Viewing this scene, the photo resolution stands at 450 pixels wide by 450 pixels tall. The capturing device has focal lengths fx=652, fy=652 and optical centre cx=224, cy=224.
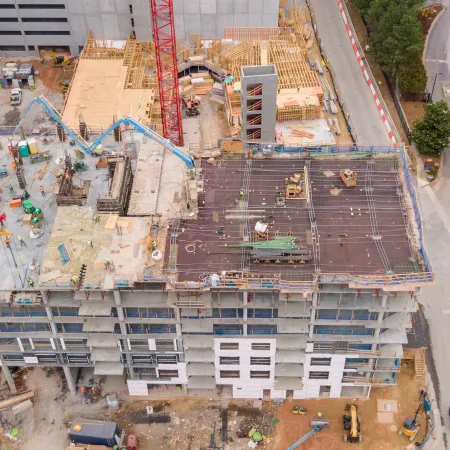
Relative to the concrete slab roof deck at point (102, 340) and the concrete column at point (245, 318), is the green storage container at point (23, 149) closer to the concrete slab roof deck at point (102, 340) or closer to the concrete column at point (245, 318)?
the concrete slab roof deck at point (102, 340)

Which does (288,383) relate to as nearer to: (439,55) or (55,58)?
(439,55)

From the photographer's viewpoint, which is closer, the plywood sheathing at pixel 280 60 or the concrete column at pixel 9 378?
the concrete column at pixel 9 378

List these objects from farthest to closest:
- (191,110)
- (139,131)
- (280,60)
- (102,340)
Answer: (280,60) → (191,110) → (139,131) → (102,340)

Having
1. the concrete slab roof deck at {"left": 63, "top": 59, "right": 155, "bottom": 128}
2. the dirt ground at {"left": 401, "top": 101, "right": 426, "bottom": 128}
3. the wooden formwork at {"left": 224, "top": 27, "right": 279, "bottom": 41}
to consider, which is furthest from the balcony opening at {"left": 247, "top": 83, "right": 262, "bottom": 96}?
the wooden formwork at {"left": 224, "top": 27, "right": 279, "bottom": 41}

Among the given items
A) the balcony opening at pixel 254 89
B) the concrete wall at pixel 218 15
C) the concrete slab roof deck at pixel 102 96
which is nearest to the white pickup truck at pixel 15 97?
the concrete slab roof deck at pixel 102 96

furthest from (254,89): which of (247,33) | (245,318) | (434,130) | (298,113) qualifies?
(245,318)
